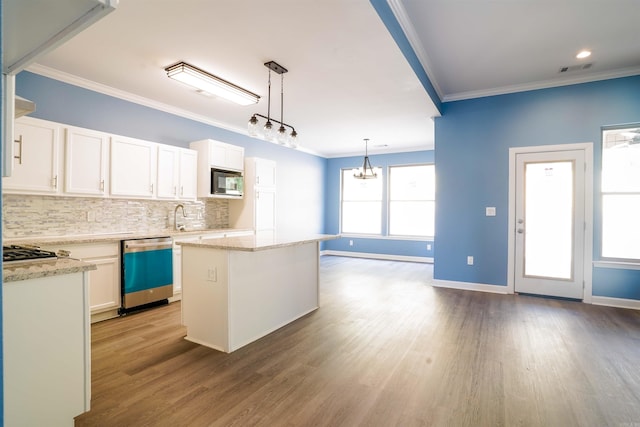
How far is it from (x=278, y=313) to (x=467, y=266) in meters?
3.18

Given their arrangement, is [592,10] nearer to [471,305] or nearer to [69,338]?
[471,305]

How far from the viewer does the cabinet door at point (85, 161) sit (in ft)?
11.2

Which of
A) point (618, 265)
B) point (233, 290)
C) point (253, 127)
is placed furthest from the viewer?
point (618, 265)

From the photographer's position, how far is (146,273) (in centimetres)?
384

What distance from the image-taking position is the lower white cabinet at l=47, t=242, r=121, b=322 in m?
3.36

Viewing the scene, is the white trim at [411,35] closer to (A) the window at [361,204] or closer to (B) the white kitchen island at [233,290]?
(B) the white kitchen island at [233,290]

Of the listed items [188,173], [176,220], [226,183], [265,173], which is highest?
[265,173]

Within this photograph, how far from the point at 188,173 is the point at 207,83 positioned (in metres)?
1.63

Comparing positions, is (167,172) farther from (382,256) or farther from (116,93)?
(382,256)

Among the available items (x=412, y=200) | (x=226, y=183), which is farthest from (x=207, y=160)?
(x=412, y=200)

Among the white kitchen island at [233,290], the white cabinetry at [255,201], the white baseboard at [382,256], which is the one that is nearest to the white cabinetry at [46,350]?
the white kitchen island at [233,290]

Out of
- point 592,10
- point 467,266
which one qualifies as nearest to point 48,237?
point 467,266

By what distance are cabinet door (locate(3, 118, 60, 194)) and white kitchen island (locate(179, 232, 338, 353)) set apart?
1.69 m

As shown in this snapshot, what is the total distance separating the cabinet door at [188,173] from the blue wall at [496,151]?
385 centimetres
